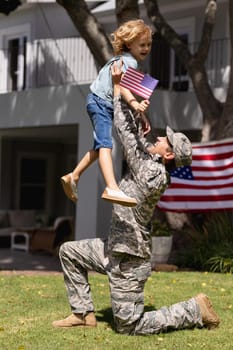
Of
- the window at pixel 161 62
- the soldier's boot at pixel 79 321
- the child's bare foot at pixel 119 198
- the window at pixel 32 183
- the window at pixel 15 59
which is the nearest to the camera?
the child's bare foot at pixel 119 198

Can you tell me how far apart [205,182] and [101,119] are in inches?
261

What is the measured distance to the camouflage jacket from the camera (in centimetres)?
643

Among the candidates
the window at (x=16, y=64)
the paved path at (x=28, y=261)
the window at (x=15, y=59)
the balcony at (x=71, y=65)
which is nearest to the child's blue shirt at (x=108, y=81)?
the paved path at (x=28, y=261)

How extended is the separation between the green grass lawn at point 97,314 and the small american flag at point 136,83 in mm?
2039

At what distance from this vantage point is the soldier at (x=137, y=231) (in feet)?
21.1

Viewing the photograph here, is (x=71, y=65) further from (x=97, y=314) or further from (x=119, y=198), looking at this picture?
(x=119, y=198)

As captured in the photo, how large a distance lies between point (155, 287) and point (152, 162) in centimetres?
345

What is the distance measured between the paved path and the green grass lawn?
8.23 feet

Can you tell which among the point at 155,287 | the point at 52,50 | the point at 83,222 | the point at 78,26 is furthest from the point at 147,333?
the point at 52,50

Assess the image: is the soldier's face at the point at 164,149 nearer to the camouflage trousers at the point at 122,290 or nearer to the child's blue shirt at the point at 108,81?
the child's blue shirt at the point at 108,81

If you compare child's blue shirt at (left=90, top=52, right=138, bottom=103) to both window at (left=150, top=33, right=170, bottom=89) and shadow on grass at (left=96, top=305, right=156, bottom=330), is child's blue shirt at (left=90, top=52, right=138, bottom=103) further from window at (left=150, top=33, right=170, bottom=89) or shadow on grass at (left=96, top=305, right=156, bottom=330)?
window at (left=150, top=33, right=170, bottom=89)

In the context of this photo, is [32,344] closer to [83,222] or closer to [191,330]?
[191,330]

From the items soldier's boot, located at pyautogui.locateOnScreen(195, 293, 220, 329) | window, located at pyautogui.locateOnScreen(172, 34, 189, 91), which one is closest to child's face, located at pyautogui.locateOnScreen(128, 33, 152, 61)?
soldier's boot, located at pyautogui.locateOnScreen(195, 293, 220, 329)

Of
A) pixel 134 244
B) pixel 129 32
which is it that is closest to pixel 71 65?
pixel 129 32
